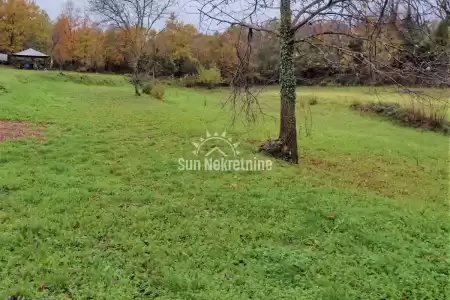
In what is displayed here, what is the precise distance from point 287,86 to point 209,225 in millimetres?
3772

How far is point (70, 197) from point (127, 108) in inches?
407

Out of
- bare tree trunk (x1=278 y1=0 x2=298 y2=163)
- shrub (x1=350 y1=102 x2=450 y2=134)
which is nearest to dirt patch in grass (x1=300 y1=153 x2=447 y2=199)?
bare tree trunk (x1=278 y1=0 x2=298 y2=163)

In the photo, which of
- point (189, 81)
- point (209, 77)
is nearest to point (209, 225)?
point (209, 77)

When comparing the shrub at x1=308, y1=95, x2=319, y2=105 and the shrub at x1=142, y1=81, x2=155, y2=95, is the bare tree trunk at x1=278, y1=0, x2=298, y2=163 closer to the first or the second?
the shrub at x1=308, y1=95, x2=319, y2=105

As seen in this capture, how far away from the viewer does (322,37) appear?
673 centimetres

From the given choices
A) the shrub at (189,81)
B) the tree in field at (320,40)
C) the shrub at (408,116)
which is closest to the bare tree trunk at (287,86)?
the tree in field at (320,40)

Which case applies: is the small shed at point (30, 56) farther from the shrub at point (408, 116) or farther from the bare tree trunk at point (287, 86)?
the bare tree trunk at point (287, 86)

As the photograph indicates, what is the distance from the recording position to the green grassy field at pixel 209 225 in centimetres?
331

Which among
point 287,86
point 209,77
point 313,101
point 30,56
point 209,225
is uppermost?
point 30,56

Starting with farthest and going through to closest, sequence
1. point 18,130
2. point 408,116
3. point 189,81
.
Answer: point 189,81, point 408,116, point 18,130

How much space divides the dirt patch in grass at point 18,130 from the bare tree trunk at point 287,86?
543 cm

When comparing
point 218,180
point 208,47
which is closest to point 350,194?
point 218,180

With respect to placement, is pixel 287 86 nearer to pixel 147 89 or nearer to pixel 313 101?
pixel 313 101

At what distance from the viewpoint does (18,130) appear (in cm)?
882
